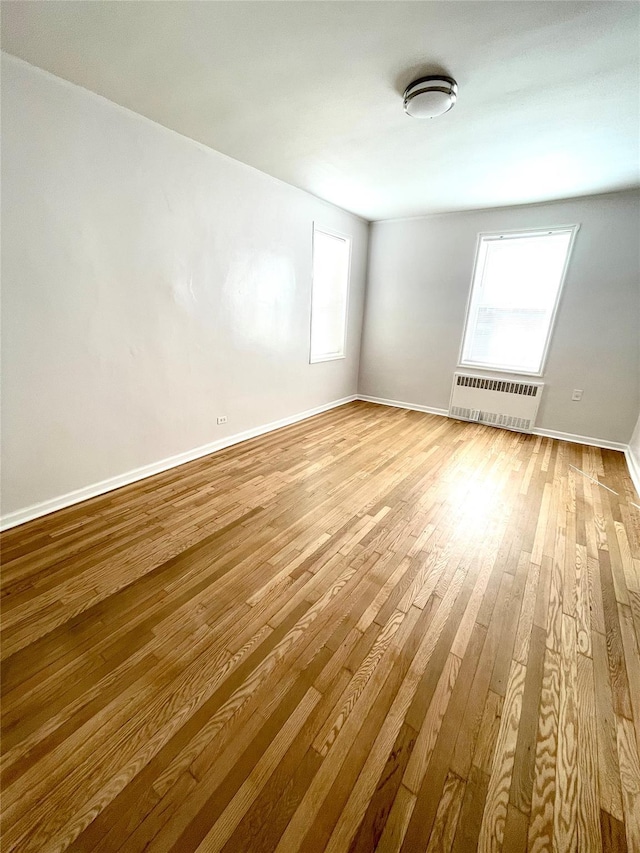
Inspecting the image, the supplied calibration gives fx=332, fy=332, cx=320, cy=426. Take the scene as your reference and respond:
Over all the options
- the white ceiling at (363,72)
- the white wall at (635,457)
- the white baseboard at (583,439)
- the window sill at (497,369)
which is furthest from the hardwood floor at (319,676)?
the white ceiling at (363,72)

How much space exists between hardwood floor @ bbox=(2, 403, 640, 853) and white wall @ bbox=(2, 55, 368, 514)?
1.94 feet

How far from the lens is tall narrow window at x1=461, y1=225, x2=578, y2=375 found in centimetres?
394

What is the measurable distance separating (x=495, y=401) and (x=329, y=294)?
8.94 ft

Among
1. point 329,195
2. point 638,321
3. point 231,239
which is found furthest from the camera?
point 329,195

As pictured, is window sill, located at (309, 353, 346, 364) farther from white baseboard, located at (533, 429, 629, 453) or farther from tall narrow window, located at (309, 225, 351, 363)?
white baseboard, located at (533, 429, 629, 453)

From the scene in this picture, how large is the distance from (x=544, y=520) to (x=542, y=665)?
1297 mm

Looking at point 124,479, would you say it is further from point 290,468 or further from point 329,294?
point 329,294

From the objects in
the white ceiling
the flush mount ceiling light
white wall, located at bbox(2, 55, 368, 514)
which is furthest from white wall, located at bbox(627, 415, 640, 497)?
white wall, located at bbox(2, 55, 368, 514)

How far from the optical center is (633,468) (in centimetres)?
330

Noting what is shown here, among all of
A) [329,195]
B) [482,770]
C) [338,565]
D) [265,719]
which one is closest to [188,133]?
[329,195]

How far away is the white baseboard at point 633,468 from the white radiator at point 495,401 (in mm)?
975

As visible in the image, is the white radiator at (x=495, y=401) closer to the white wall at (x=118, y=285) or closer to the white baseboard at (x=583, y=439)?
the white baseboard at (x=583, y=439)

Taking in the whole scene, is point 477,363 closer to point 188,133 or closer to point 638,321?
point 638,321

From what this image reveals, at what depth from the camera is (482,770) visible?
1.08 m
